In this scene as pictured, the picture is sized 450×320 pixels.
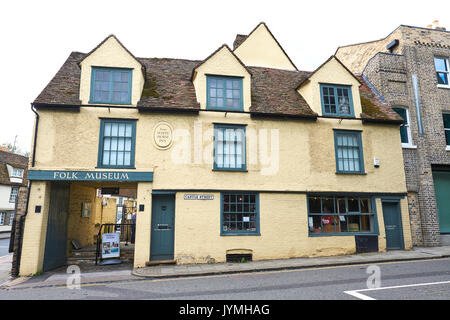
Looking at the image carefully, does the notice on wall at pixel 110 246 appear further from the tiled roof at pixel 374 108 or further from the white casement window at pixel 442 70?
the white casement window at pixel 442 70

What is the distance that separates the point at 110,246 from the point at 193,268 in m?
4.37

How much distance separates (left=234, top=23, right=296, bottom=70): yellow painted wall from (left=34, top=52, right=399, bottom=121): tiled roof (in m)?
2.07

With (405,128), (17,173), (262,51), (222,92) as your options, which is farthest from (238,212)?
(17,173)

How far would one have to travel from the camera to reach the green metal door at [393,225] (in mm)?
13023

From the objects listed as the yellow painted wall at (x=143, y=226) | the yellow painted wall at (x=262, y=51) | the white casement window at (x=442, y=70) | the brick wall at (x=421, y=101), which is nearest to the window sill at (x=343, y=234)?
the brick wall at (x=421, y=101)

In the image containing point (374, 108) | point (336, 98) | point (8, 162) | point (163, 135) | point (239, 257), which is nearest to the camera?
→ point (239, 257)

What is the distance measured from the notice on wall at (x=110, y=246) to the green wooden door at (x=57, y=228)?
1640 millimetres

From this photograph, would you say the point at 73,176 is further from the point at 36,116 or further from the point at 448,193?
the point at 448,193

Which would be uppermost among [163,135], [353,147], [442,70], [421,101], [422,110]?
[442,70]

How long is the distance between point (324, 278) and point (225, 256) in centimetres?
420

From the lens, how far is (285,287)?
7.41 m

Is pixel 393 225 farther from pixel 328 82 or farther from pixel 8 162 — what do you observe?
pixel 8 162

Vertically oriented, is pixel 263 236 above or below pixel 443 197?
below

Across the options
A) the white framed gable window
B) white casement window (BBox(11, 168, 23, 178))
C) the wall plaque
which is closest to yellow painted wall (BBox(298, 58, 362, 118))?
the white framed gable window
